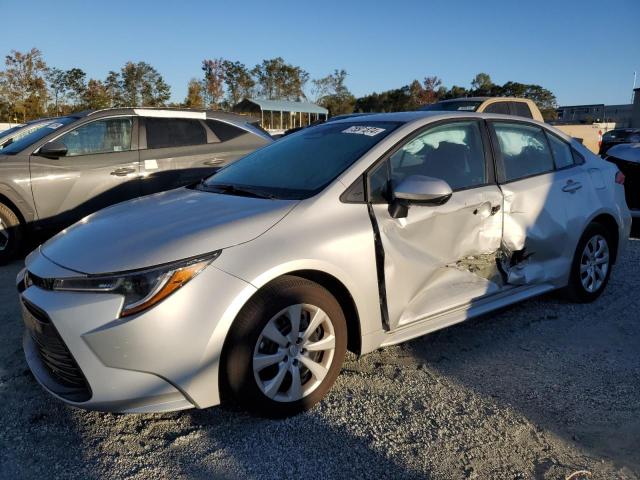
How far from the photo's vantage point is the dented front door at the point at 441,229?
3.01 meters

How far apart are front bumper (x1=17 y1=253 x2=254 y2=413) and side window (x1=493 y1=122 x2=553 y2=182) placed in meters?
2.31

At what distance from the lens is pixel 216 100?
156 ft

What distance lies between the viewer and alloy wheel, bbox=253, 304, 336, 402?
258 centimetres

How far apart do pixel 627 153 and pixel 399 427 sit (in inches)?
264

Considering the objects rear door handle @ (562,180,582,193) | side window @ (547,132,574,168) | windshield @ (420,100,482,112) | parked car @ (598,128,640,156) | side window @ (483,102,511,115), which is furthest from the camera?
parked car @ (598,128,640,156)


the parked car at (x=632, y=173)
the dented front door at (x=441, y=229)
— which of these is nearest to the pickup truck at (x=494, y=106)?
the parked car at (x=632, y=173)

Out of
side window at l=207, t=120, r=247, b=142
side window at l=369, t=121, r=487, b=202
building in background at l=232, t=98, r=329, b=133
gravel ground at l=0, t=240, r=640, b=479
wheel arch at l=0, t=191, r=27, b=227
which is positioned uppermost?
building in background at l=232, t=98, r=329, b=133

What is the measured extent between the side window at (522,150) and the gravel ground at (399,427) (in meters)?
1.27

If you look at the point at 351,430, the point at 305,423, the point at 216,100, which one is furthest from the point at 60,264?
the point at 216,100

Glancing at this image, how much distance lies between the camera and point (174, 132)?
6.55m

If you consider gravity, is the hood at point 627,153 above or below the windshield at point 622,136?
below

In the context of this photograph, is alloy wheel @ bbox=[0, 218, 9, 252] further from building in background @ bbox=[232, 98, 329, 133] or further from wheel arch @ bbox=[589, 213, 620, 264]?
building in background @ bbox=[232, 98, 329, 133]

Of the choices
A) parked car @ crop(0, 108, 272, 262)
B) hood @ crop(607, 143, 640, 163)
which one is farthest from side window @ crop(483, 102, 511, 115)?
parked car @ crop(0, 108, 272, 262)

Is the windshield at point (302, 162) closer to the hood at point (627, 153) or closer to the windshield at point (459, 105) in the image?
the hood at point (627, 153)
